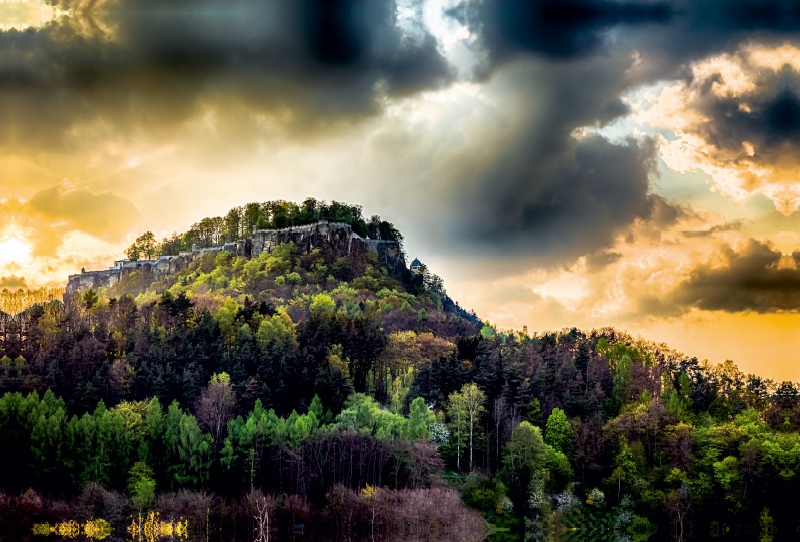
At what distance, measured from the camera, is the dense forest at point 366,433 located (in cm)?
7256

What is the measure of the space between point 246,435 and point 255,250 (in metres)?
82.1

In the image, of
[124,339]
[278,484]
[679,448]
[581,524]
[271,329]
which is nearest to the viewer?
[278,484]

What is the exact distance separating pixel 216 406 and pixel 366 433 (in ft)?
47.7

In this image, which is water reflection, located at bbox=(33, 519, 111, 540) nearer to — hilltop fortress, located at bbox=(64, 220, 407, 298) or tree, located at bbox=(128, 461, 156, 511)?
tree, located at bbox=(128, 461, 156, 511)

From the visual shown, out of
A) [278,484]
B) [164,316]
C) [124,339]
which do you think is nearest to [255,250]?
[164,316]

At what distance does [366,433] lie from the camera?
79.2 m

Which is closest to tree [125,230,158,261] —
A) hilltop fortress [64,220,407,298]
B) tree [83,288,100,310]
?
hilltop fortress [64,220,407,298]

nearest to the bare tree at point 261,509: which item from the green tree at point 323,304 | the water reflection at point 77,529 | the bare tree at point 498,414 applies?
the water reflection at point 77,529

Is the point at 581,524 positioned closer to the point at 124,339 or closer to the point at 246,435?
the point at 246,435

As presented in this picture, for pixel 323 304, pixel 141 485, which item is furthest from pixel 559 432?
pixel 323 304

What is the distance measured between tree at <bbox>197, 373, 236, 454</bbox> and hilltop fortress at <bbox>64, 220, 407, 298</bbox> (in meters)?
71.0

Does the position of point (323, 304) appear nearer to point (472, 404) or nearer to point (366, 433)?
point (472, 404)

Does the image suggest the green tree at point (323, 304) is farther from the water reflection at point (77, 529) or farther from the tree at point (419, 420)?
the water reflection at point (77, 529)

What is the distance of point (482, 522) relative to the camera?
77.6 m
